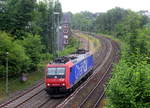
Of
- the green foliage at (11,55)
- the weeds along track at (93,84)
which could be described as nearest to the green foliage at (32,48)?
the green foliage at (11,55)

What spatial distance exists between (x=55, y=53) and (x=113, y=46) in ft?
101

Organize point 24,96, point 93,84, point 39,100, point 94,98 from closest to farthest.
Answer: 1. point 39,100
2. point 94,98
3. point 24,96
4. point 93,84

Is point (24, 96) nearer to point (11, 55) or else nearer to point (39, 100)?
→ point (39, 100)

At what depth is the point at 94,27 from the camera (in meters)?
159

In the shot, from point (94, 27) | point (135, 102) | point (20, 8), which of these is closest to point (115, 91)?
point (135, 102)

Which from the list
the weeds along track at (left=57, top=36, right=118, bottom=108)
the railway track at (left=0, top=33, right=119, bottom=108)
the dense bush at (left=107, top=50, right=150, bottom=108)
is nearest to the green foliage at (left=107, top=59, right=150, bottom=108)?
the dense bush at (left=107, top=50, right=150, bottom=108)

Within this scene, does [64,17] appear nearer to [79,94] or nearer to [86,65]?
[86,65]

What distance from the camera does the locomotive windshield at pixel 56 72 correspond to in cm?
3769

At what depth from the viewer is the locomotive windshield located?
1484 inches

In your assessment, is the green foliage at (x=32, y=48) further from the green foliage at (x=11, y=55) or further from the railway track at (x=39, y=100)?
the railway track at (x=39, y=100)

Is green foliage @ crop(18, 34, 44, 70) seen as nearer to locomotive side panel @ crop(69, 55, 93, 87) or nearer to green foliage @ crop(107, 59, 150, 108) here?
locomotive side panel @ crop(69, 55, 93, 87)

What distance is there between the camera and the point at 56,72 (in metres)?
37.8

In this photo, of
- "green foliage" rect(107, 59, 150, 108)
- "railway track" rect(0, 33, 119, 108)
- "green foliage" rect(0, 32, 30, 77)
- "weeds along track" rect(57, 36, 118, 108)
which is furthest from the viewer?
"green foliage" rect(0, 32, 30, 77)

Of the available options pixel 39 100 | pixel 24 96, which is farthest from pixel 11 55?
pixel 39 100
